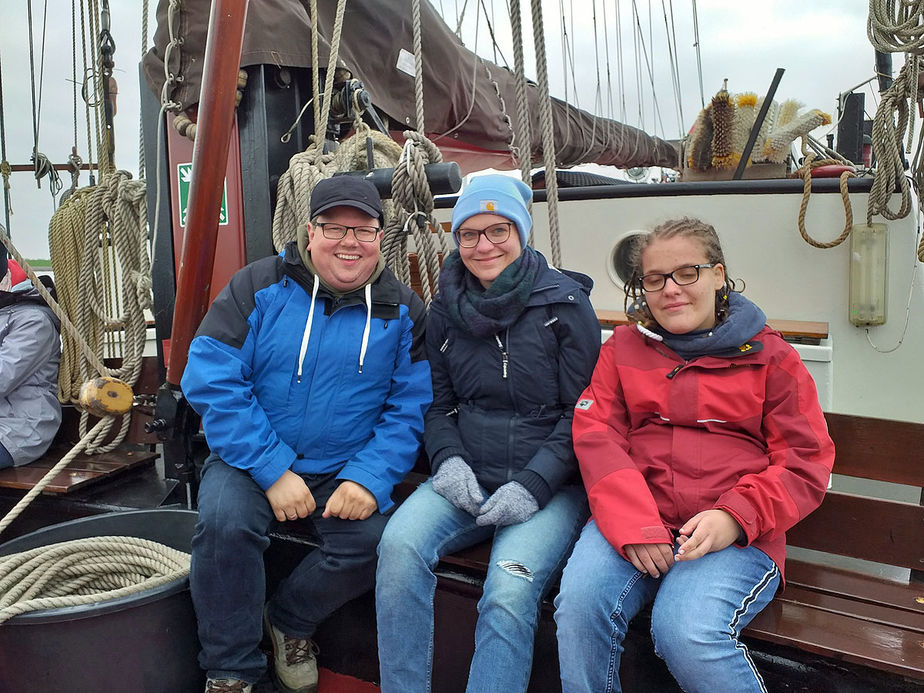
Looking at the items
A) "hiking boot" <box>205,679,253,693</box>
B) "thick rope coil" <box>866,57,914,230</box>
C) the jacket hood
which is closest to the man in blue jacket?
"hiking boot" <box>205,679,253,693</box>

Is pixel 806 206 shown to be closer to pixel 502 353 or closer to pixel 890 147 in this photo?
pixel 890 147

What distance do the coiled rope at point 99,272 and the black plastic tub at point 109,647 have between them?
4.00 ft

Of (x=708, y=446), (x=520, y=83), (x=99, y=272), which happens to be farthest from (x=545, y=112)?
(x=99, y=272)

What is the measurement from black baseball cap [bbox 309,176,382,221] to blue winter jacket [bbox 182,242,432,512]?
0.56 feet

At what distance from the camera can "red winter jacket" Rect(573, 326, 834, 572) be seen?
1.53 metres

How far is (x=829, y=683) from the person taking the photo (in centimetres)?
152

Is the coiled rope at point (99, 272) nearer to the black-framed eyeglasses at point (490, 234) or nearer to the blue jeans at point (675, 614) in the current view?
the black-framed eyeglasses at point (490, 234)

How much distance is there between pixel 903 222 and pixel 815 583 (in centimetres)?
248

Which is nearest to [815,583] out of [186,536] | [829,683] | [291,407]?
[829,683]

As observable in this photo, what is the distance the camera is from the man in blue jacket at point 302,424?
1807mm

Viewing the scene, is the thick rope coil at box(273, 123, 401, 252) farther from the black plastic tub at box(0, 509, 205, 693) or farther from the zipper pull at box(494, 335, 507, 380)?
the black plastic tub at box(0, 509, 205, 693)

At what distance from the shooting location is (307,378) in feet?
6.39

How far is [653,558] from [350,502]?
781 mm

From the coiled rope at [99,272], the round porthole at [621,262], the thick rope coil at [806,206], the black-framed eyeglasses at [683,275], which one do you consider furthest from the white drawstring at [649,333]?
the round porthole at [621,262]
